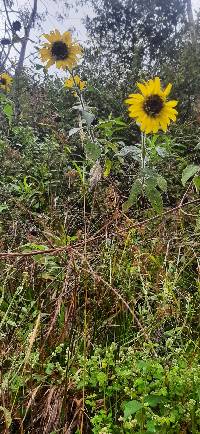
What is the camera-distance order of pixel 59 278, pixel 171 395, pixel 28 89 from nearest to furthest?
pixel 171 395 < pixel 59 278 < pixel 28 89

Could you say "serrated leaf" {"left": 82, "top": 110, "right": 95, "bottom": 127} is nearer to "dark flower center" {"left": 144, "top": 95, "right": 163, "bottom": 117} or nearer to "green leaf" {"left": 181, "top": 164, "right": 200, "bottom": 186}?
"dark flower center" {"left": 144, "top": 95, "right": 163, "bottom": 117}

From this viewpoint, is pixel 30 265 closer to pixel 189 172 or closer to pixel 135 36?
pixel 189 172

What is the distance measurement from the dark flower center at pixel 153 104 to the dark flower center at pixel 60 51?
0.59 meters

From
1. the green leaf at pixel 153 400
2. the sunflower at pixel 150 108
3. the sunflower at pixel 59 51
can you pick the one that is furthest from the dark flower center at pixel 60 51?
the green leaf at pixel 153 400

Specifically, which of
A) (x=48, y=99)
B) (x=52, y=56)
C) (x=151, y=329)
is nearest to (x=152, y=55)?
(x=48, y=99)

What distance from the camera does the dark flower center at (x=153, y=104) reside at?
183 centimetres

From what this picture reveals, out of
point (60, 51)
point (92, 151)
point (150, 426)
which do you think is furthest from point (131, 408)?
point (60, 51)

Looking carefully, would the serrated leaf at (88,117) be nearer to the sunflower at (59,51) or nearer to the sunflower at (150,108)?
the sunflower at (150,108)

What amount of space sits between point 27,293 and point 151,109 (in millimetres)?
904

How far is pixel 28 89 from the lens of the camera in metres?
6.61

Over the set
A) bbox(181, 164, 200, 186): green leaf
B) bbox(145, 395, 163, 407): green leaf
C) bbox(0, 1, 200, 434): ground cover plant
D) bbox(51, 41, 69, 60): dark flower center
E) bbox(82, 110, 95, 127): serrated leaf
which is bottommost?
bbox(145, 395, 163, 407): green leaf

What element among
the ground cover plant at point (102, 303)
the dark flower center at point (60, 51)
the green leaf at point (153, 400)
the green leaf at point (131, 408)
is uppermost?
the dark flower center at point (60, 51)

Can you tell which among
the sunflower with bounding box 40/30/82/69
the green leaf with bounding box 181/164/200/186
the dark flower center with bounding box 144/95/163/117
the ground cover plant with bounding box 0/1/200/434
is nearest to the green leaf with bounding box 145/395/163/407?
the ground cover plant with bounding box 0/1/200/434

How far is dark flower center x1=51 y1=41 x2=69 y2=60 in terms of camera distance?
2.17 m
